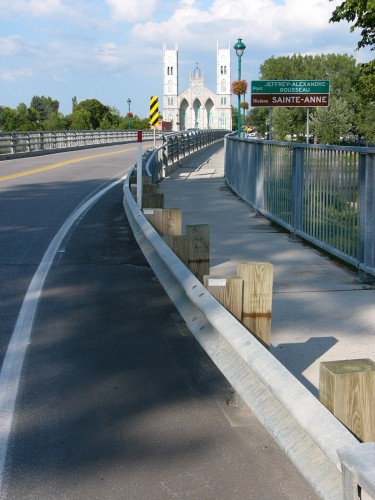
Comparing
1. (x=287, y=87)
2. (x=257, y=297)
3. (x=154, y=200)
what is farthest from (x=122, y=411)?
(x=287, y=87)

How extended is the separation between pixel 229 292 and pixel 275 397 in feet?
4.53

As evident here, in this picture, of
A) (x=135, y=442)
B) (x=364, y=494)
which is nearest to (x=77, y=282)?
(x=135, y=442)

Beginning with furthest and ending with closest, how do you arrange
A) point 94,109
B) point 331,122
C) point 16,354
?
point 94,109 → point 331,122 → point 16,354

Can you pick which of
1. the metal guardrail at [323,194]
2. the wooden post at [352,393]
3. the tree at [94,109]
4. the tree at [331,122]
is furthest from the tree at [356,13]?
the tree at [94,109]

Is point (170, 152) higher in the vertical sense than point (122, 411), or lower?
higher

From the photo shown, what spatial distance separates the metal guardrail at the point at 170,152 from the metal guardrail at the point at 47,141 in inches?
365

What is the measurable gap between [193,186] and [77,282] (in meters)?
14.2

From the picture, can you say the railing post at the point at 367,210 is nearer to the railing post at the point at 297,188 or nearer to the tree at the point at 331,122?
the railing post at the point at 297,188

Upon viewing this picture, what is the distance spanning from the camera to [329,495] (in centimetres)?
275

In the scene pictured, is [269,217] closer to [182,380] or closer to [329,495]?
[182,380]

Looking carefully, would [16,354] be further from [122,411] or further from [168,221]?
[168,221]

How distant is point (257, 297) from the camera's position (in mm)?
4789

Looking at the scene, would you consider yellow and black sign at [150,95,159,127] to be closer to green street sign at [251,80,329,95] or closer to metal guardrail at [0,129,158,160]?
metal guardrail at [0,129,158,160]

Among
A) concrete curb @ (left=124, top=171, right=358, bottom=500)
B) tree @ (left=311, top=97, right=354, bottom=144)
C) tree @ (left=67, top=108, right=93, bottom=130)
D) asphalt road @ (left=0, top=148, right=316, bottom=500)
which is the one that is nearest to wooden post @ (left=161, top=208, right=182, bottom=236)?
asphalt road @ (left=0, top=148, right=316, bottom=500)
